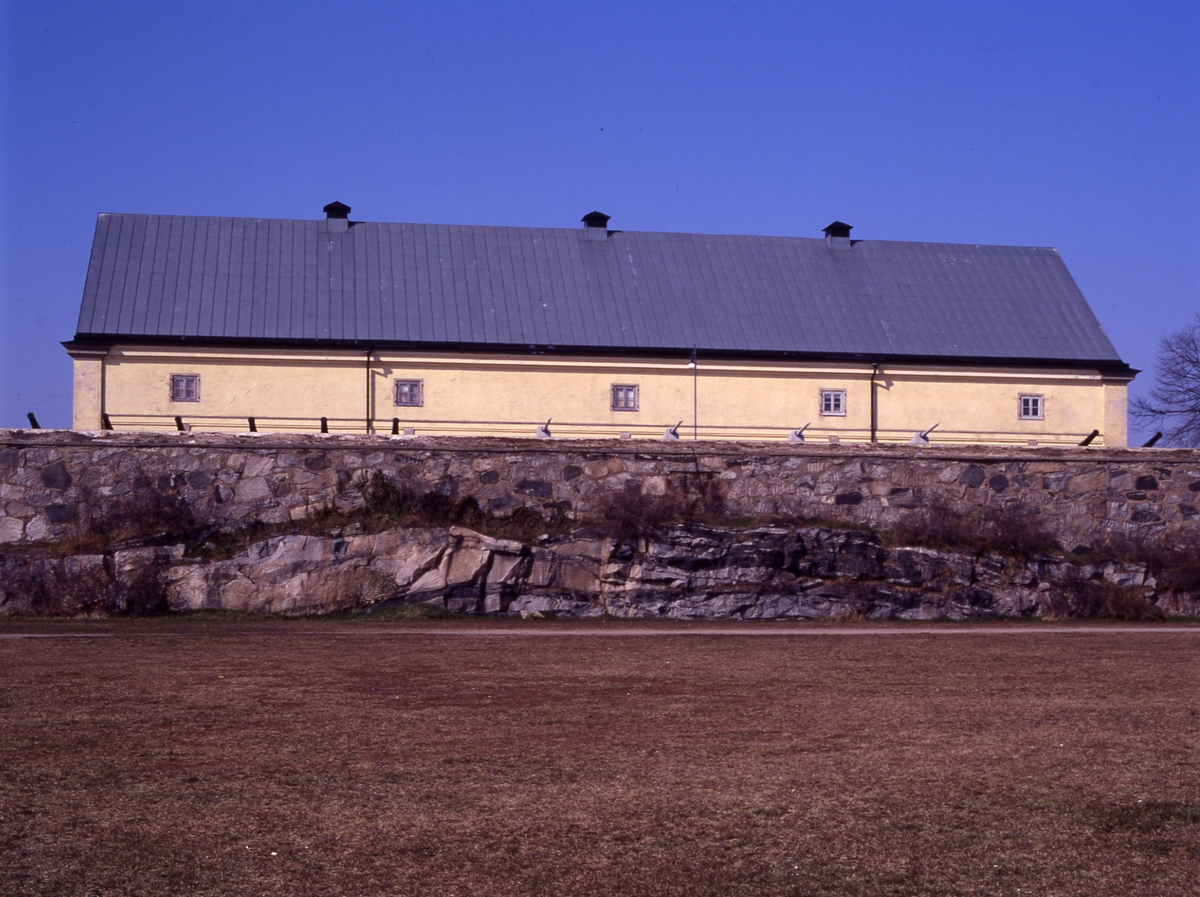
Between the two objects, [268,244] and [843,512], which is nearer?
[843,512]

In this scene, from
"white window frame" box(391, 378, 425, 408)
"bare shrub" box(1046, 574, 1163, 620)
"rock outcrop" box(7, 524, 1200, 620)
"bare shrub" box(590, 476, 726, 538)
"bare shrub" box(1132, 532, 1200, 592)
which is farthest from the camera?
"white window frame" box(391, 378, 425, 408)

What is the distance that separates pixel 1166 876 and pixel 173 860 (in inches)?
171

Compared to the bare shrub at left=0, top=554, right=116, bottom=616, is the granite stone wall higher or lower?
higher


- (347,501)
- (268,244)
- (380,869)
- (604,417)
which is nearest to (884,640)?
(347,501)

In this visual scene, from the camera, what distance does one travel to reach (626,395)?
2873cm

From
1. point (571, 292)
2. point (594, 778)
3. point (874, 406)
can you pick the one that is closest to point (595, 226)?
point (571, 292)

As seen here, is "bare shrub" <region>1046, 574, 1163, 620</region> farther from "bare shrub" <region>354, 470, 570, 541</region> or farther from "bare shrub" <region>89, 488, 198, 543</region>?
"bare shrub" <region>89, 488, 198, 543</region>

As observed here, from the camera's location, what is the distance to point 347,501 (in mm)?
19906

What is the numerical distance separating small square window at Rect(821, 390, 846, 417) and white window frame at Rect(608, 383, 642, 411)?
4295 millimetres

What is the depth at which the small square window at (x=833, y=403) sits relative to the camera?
95.7 ft

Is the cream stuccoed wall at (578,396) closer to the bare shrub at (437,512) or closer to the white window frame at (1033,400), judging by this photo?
the white window frame at (1033,400)

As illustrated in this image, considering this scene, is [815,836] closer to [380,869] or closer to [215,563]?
[380,869]

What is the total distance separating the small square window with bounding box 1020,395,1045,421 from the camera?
97.8 ft

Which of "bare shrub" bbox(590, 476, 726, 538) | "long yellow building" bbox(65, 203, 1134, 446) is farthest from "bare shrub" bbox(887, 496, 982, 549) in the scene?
"long yellow building" bbox(65, 203, 1134, 446)
